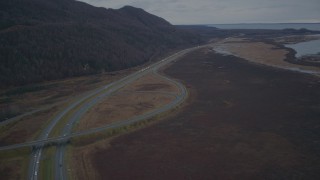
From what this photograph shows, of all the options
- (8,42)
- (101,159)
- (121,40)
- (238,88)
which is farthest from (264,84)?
(121,40)

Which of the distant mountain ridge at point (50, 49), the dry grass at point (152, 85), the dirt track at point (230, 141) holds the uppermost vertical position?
the distant mountain ridge at point (50, 49)

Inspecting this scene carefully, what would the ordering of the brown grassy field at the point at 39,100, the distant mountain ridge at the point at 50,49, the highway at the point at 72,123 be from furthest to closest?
1. the distant mountain ridge at the point at 50,49
2. the brown grassy field at the point at 39,100
3. the highway at the point at 72,123

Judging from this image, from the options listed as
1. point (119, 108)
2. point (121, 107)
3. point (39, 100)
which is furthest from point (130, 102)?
point (39, 100)

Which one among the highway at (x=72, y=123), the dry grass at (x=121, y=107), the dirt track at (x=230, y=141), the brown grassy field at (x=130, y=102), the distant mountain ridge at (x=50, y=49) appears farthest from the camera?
the distant mountain ridge at (x=50, y=49)

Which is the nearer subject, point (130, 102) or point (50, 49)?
point (130, 102)

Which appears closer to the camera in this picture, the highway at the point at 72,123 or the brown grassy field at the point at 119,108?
the highway at the point at 72,123

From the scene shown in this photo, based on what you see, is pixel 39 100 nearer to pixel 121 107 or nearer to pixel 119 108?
pixel 121 107

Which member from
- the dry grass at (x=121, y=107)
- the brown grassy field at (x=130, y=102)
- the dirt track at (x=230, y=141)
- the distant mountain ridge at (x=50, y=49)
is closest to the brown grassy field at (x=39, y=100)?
the dry grass at (x=121, y=107)

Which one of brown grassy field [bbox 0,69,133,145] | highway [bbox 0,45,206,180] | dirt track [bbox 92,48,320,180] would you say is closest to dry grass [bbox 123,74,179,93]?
highway [bbox 0,45,206,180]

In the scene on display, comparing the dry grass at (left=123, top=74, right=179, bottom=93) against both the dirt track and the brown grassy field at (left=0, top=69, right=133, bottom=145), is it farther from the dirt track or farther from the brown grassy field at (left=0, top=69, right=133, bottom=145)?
the brown grassy field at (left=0, top=69, right=133, bottom=145)

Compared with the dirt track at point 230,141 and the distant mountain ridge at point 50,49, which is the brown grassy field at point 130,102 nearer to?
the dirt track at point 230,141
